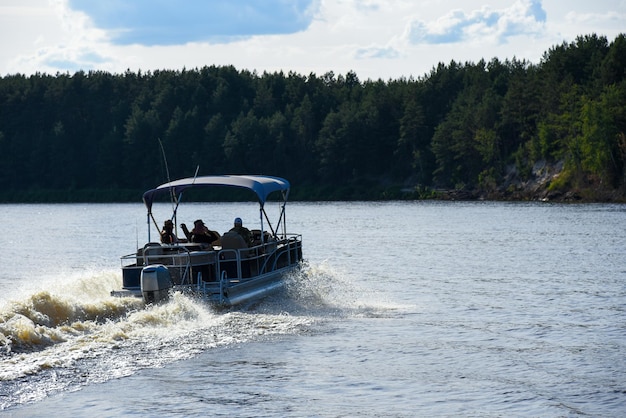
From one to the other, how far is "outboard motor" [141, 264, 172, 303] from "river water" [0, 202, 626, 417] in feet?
0.80

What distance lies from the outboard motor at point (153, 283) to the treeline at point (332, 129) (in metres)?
67.2

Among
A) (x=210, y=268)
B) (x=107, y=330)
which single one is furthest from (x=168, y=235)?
(x=107, y=330)

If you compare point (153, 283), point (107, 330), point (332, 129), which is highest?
point (332, 129)

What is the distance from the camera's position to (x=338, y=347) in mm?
17750

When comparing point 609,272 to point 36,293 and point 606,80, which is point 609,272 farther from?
point 606,80

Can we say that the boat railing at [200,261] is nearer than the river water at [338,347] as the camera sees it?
No

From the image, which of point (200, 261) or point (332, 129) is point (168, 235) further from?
point (332, 129)

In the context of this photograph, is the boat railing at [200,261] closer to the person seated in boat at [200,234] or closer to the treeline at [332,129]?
the person seated in boat at [200,234]

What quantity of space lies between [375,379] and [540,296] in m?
10.6

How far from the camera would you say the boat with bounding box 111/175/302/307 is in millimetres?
19891

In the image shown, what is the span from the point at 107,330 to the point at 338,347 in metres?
4.27

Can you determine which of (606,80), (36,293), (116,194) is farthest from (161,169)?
(36,293)

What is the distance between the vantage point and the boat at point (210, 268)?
1989 centimetres

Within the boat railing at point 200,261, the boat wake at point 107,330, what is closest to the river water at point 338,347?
the boat wake at point 107,330
